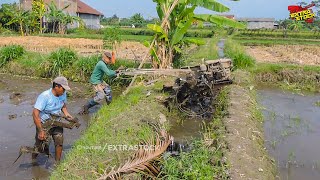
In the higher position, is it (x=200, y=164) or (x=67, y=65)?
(x=67, y=65)

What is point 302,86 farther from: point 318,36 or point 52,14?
point 52,14

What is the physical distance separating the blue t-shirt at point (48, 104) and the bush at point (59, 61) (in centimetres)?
767

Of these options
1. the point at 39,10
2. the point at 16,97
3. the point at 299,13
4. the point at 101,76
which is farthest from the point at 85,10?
the point at 101,76

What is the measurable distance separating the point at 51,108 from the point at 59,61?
7.99 metres

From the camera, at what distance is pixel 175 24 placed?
11.7m

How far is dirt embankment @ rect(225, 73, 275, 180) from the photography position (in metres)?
4.59

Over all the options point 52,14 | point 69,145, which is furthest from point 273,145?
point 52,14

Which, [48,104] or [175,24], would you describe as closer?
[48,104]

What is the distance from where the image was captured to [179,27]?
36.1 feet

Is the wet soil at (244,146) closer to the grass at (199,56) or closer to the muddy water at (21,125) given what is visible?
the muddy water at (21,125)

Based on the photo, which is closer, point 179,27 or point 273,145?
point 273,145

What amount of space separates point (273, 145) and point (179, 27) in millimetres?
5153

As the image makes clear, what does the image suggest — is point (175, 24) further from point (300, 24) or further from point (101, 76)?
point (300, 24)

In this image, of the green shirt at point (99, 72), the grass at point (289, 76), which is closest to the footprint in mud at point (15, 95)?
the green shirt at point (99, 72)
